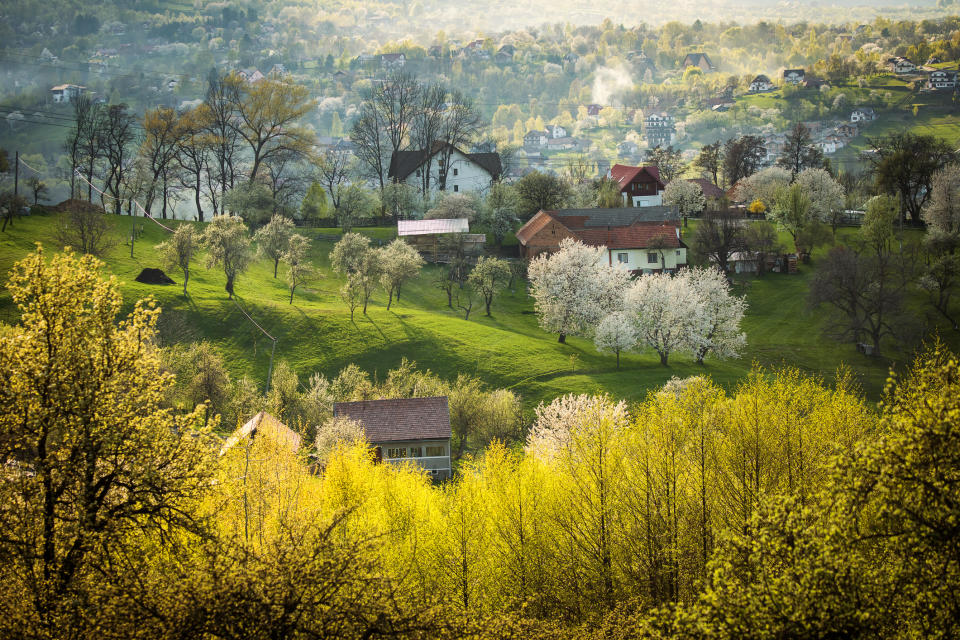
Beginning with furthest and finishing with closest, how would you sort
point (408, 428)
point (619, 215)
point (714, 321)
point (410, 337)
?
point (619, 215) < point (714, 321) < point (410, 337) < point (408, 428)

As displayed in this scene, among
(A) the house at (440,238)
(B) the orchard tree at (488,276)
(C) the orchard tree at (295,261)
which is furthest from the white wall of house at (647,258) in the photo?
(C) the orchard tree at (295,261)

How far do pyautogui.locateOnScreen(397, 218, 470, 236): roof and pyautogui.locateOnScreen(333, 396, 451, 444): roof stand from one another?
36.3 meters

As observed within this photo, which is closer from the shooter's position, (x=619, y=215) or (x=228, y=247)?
(x=228, y=247)

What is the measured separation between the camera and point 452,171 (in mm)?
106500

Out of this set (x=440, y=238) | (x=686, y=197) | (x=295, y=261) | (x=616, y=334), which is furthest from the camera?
(x=686, y=197)

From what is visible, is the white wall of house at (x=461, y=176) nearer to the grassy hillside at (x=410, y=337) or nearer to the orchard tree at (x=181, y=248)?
the grassy hillside at (x=410, y=337)

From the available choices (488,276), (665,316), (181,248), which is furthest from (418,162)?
(665,316)

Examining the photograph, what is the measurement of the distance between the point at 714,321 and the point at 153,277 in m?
49.0

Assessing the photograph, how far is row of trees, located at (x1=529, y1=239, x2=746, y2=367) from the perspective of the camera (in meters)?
65.9

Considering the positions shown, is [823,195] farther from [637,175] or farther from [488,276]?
[488,276]

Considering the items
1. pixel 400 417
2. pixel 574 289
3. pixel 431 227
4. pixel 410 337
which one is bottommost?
pixel 400 417

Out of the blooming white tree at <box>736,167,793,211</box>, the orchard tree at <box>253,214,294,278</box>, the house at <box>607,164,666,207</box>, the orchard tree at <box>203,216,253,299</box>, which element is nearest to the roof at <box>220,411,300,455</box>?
the orchard tree at <box>203,216,253,299</box>

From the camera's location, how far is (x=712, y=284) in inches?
2766

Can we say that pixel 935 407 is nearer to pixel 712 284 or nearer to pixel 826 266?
pixel 712 284
